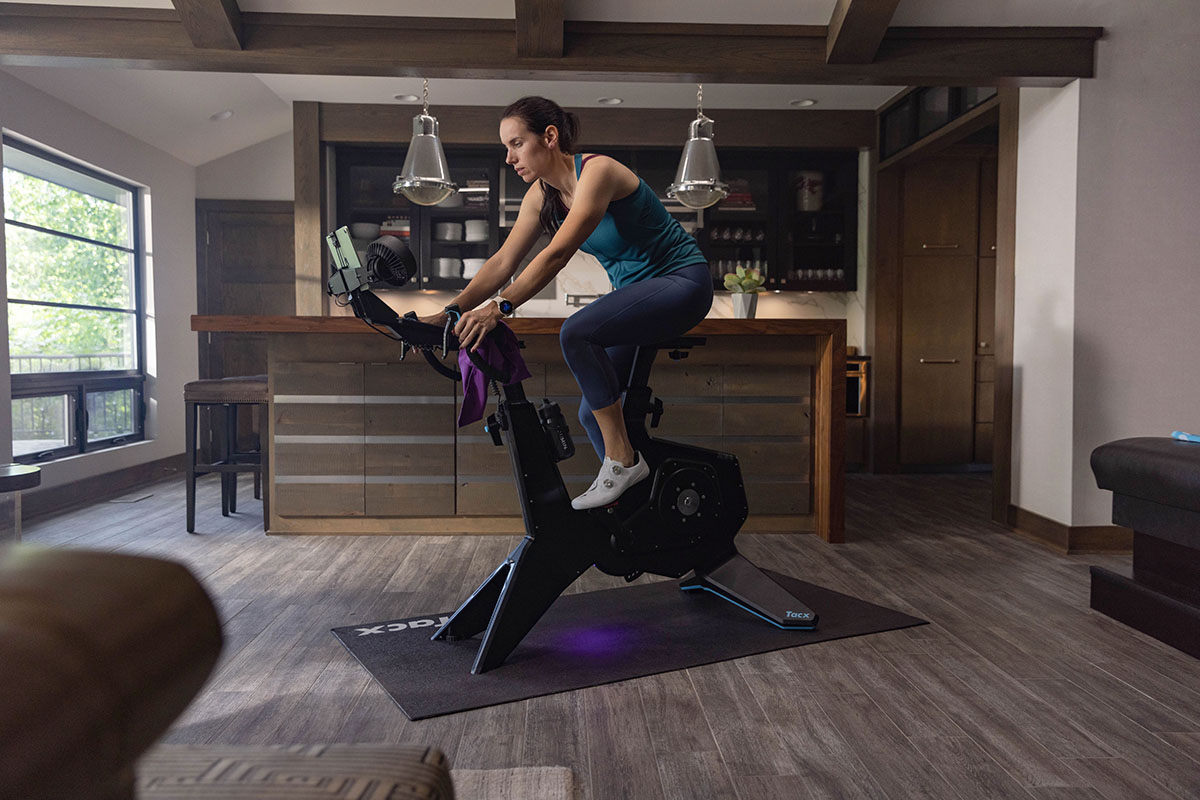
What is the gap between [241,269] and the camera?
696 centimetres

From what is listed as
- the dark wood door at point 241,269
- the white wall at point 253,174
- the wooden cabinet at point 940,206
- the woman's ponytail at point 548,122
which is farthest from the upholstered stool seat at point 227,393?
the wooden cabinet at point 940,206

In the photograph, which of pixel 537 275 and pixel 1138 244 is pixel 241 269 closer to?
pixel 537 275

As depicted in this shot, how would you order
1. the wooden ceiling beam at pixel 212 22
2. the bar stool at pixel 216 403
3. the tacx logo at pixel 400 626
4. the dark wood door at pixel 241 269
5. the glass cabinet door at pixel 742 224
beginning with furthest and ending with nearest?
the dark wood door at pixel 241 269, the glass cabinet door at pixel 742 224, the bar stool at pixel 216 403, the wooden ceiling beam at pixel 212 22, the tacx logo at pixel 400 626

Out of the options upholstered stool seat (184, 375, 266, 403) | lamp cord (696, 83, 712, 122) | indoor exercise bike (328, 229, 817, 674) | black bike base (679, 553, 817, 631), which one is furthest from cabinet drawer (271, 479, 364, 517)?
lamp cord (696, 83, 712, 122)

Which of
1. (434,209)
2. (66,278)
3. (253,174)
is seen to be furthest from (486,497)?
(253,174)

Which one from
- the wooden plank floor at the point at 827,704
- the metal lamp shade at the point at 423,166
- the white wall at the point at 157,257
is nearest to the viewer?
the wooden plank floor at the point at 827,704

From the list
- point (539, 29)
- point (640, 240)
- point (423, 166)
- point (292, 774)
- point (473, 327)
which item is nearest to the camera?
point (292, 774)

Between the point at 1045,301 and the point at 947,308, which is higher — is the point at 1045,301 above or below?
below

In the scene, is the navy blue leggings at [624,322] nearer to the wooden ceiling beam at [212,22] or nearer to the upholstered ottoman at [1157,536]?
the upholstered ottoman at [1157,536]

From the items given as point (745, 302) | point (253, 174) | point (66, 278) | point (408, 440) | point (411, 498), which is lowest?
point (411, 498)

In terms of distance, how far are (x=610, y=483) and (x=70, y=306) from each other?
4.52m

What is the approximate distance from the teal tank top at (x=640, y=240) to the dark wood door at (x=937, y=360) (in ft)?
13.7

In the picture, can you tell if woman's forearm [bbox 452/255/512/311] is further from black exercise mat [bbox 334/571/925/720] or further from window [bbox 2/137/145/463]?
window [bbox 2/137/145/463]

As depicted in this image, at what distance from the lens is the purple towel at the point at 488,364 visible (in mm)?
2299
